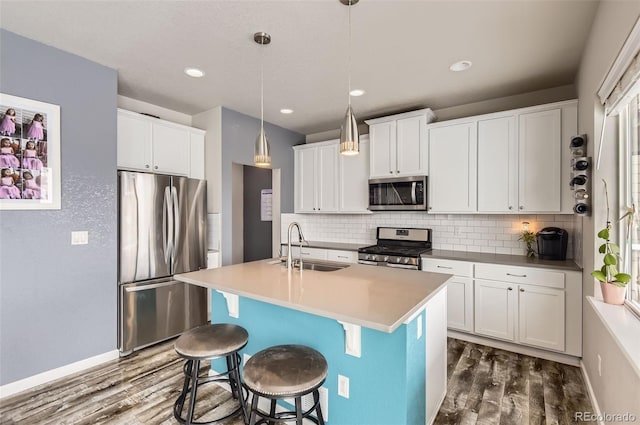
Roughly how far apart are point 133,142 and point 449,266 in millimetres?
3609

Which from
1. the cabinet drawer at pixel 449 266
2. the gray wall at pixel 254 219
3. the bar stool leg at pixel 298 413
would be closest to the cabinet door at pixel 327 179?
the gray wall at pixel 254 219

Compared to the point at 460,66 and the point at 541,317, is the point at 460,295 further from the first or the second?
the point at 460,66

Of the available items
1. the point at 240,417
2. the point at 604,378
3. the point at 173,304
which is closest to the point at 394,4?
the point at 604,378

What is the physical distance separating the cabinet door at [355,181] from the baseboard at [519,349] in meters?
1.93

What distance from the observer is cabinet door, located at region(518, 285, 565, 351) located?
109 inches

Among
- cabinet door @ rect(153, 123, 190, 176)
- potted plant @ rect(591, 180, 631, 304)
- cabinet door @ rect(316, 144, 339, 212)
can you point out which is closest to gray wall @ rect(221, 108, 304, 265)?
cabinet door @ rect(153, 123, 190, 176)

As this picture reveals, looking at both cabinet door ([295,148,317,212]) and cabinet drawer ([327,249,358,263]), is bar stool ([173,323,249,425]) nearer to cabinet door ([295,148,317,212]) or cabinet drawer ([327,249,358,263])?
cabinet drawer ([327,249,358,263])

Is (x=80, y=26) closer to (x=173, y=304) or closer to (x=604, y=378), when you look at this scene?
(x=173, y=304)

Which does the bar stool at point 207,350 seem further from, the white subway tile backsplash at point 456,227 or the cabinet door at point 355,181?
the white subway tile backsplash at point 456,227

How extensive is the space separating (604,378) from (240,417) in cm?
230

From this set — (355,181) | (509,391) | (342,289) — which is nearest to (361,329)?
(342,289)

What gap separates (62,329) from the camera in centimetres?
258

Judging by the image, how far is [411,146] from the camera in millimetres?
3855

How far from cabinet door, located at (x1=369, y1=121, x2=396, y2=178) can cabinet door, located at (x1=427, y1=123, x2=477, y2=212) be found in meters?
0.47
